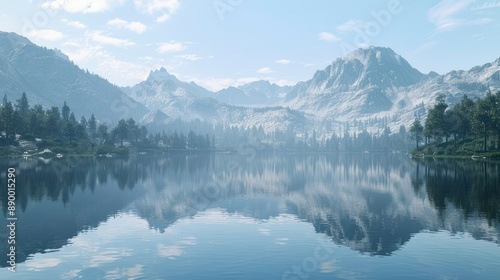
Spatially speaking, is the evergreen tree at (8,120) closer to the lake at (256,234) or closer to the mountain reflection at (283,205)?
the mountain reflection at (283,205)

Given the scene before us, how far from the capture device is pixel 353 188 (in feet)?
273

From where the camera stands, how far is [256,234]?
43031mm

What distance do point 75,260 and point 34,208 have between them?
26.8 metres

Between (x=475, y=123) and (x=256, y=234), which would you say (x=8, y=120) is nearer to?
(x=256, y=234)

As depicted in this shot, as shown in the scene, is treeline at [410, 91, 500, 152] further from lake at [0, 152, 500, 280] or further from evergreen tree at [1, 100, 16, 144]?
evergreen tree at [1, 100, 16, 144]

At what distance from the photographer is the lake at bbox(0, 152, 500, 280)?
30.6m

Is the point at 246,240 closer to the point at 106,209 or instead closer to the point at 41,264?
the point at 41,264

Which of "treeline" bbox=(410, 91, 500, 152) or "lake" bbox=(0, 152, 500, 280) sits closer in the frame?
"lake" bbox=(0, 152, 500, 280)

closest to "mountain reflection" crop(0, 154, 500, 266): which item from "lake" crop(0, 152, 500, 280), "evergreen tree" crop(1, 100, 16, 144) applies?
"lake" crop(0, 152, 500, 280)

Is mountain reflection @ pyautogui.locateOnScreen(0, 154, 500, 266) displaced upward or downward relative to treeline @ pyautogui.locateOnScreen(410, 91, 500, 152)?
downward

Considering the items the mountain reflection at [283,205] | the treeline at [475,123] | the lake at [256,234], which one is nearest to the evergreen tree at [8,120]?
the mountain reflection at [283,205]

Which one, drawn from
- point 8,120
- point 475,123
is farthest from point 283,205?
point 8,120

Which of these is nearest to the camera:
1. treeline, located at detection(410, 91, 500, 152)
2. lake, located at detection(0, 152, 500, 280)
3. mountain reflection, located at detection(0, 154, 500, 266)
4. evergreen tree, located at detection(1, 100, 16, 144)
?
lake, located at detection(0, 152, 500, 280)

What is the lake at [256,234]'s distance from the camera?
100 ft
